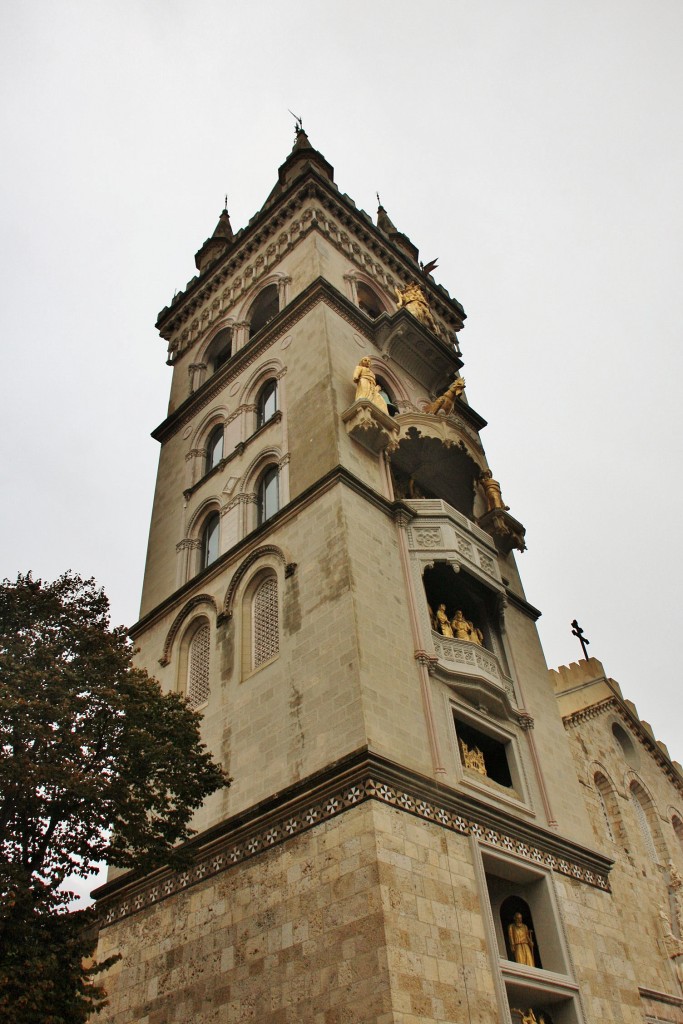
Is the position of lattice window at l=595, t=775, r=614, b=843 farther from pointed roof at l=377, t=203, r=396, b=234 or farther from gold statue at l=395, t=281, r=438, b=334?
pointed roof at l=377, t=203, r=396, b=234

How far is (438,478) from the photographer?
23500mm

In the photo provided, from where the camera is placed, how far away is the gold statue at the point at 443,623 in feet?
60.4

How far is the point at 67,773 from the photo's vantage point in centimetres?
1170

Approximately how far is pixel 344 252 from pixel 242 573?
12.9m

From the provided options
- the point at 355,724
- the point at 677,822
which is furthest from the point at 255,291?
the point at 677,822

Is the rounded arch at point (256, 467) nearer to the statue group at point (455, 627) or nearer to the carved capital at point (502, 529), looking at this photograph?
the statue group at point (455, 627)

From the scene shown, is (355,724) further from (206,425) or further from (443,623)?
(206,425)

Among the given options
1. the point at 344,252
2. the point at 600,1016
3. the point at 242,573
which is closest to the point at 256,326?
the point at 344,252

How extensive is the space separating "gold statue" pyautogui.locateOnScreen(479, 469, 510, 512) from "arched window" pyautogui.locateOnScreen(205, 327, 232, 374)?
997 cm

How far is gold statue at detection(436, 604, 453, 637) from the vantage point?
60.4 feet

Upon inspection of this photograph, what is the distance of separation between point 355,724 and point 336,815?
4.90 ft

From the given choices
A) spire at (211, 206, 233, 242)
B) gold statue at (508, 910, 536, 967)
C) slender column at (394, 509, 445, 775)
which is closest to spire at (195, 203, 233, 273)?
spire at (211, 206, 233, 242)

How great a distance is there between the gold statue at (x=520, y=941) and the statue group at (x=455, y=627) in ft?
17.7

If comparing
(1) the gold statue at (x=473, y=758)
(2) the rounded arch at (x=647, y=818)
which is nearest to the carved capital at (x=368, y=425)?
(1) the gold statue at (x=473, y=758)
